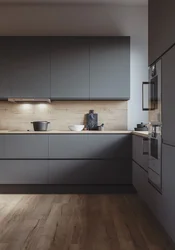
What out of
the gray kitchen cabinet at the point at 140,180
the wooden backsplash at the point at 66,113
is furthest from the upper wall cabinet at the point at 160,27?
the wooden backsplash at the point at 66,113

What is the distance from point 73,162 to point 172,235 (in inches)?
87.1

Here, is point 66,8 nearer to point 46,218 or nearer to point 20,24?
point 20,24

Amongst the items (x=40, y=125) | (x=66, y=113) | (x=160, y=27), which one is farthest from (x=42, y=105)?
(x=160, y=27)

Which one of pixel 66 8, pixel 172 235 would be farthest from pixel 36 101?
pixel 172 235

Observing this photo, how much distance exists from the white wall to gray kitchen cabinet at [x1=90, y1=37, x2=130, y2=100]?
40cm

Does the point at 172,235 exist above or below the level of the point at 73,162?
below

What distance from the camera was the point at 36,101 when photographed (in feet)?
16.5

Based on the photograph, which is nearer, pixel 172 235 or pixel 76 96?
pixel 172 235

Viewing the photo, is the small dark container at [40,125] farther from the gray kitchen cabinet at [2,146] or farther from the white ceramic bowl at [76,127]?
the gray kitchen cabinet at [2,146]

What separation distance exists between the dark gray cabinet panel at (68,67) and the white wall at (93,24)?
44cm

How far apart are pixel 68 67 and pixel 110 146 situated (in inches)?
50.3

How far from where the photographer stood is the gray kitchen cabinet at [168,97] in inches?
93.9

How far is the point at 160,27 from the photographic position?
2.75 meters

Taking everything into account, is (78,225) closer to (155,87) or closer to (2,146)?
(155,87)
